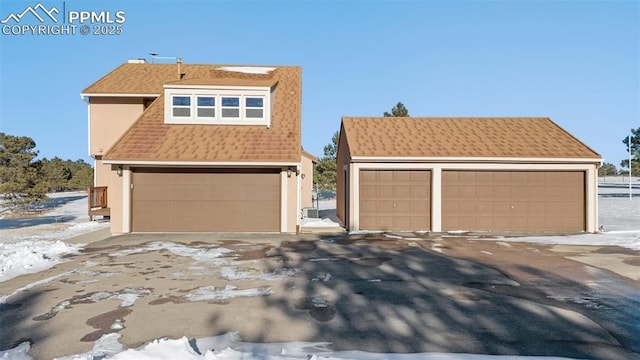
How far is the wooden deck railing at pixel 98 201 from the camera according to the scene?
16094mm

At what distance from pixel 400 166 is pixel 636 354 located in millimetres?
10541

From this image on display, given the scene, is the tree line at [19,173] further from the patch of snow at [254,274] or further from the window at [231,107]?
the patch of snow at [254,274]

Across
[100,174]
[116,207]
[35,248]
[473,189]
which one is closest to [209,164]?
[116,207]

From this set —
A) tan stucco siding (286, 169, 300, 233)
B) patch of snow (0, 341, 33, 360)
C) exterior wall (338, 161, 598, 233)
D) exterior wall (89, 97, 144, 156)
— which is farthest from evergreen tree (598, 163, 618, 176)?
patch of snow (0, 341, 33, 360)

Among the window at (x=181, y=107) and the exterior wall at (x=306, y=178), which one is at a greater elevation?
the window at (x=181, y=107)

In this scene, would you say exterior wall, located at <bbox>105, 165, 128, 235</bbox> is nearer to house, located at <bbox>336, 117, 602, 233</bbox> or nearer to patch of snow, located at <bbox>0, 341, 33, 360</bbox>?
house, located at <bbox>336, 117, 602, 233</bbox>

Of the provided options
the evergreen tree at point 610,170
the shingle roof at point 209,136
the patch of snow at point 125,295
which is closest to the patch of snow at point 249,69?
the shingle roof at point 209,136

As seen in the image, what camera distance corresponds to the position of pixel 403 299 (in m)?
6.07

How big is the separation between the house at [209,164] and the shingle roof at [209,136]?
3cm

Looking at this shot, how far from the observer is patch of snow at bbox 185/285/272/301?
6.16m

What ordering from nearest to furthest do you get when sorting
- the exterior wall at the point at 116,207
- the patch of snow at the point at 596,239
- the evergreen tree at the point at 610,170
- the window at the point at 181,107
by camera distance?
the patch of snow at the point at 596,239, the exterior wall at the point at 116,207, the window at the point at 181,107, the evergreen tree at the point at 610,170

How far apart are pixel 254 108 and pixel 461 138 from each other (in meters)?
8.41

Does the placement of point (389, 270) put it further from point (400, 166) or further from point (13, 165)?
point (13, 165)

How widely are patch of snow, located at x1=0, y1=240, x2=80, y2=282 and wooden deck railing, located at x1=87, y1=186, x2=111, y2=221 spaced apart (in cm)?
561
